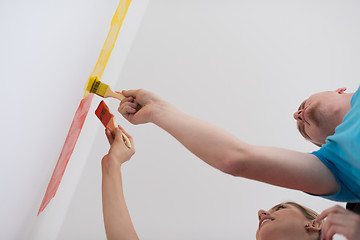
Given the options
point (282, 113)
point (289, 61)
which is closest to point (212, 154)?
point (282, 113)

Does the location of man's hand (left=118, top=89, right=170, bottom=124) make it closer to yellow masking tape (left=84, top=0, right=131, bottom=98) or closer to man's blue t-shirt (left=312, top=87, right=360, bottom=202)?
yellow masking tape (left=84, top=0, right=131, bottom=98)

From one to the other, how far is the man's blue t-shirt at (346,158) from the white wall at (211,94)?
594mm

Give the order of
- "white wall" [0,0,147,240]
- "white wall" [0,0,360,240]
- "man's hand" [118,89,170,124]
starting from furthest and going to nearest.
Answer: "white wall" [0,0,360,240]
"man's hand" [118,89,170,124]
"white wall" [0,0,147,240]

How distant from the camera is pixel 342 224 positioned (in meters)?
0.60

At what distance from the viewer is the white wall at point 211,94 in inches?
48.1

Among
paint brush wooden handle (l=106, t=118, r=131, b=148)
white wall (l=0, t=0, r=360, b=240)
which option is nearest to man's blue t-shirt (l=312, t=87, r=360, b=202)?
paint brush wooden handle (l=106, t=118, r=131, b=148)

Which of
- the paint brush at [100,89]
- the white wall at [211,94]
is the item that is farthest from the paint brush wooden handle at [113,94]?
the white wall at [211,94]

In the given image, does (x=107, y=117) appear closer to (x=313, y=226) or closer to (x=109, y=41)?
(x=109, y=41)

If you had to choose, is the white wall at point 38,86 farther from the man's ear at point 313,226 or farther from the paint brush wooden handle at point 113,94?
the man's ear at point 313,226

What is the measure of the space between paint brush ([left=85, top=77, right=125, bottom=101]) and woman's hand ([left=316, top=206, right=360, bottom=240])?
0.48m

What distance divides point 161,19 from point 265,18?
42 centimetres

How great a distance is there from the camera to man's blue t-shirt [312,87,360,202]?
2.10 feet

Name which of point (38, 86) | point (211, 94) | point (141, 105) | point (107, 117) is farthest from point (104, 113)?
point (211, 94)

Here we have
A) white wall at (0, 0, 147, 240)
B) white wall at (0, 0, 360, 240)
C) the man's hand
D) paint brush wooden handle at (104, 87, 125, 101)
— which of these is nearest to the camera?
white wall at (0, 0, 147, 240)
